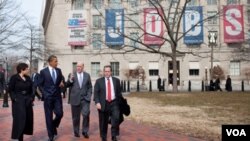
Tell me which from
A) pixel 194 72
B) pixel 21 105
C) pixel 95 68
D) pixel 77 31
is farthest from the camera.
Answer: pixel 95 68

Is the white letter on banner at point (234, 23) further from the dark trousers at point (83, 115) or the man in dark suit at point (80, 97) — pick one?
the dark trousers at point (83, 115)

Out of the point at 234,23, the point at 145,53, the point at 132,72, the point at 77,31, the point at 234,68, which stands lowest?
the point at 132,72

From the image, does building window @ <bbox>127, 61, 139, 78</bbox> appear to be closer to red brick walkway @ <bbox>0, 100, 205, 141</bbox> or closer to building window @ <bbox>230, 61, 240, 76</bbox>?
building window @ <bbox>230, 61, 240, 76</bbox>

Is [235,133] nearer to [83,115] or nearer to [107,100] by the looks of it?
[107,100]

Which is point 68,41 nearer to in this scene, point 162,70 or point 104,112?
point 162,70

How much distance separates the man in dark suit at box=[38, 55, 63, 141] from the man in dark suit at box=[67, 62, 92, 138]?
63cm

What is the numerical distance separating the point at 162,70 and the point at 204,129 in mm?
54325

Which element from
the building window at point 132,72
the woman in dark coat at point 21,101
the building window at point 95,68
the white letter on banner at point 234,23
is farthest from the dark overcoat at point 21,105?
the building window at point 95,68

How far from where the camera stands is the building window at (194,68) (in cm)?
6450

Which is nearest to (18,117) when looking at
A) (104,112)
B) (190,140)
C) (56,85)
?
(56,85)

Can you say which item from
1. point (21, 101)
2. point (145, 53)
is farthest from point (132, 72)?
point (21, 101)

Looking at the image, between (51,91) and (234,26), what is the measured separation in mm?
53941

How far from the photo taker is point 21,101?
898cm

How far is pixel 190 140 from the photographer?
948cm
